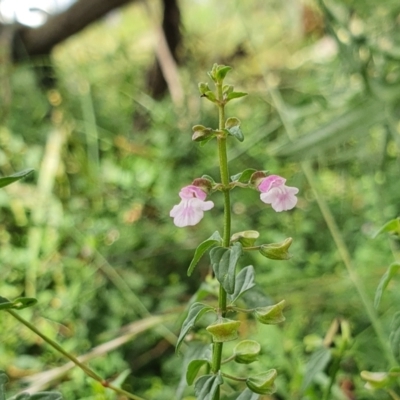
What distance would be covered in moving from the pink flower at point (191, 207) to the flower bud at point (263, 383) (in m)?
0.07

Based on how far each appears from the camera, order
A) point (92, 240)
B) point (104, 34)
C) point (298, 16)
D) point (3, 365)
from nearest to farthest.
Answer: point (3, 365), point (92, 240), point (298, 16), point (104, 34)

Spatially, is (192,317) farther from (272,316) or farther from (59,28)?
(59,28)

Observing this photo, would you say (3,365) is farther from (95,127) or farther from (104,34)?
(104,34)

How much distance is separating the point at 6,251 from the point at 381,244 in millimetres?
417

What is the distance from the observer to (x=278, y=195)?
22 centimetres

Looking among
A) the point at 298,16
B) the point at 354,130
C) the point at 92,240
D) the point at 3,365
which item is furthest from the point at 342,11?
the point at 3,365

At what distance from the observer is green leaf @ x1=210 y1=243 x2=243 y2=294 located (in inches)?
8.4

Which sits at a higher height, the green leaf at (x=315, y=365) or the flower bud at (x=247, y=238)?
the flower bud at (x=247, y=238)

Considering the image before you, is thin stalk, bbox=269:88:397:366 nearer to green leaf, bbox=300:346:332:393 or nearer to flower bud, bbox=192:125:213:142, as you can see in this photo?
green leaf, bbox=300:346:332:393

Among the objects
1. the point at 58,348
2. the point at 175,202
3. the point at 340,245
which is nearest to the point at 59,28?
the point at 175,202

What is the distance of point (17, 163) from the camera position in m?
0.76

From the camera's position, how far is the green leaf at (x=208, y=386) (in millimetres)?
Answer: 221

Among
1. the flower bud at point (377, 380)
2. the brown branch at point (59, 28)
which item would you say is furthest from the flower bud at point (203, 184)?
the brown branch at point (59, 28)

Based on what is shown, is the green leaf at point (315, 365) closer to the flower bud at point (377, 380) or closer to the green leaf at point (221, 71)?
the flower bud at point (377, 380)
